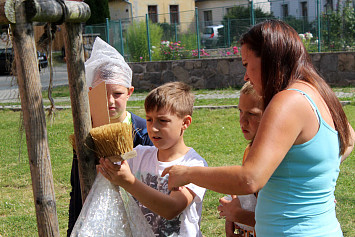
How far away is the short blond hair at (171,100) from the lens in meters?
2.29

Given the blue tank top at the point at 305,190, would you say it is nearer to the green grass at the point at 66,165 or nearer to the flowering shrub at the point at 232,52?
the green grass at the point at 66,165

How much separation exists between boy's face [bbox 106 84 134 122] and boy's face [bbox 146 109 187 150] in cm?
33

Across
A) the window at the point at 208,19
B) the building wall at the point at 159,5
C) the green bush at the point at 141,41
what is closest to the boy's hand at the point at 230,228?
the window at the point at 208,19

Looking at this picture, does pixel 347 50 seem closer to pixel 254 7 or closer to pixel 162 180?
pixel 254 7

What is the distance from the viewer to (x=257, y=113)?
2400mm

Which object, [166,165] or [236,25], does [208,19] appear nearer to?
[236,25]

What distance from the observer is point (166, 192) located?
2.18 metres

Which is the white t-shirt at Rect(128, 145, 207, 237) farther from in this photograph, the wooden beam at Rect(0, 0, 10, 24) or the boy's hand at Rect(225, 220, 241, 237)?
the wooden beam at Rect(0, 0, 10, 24)

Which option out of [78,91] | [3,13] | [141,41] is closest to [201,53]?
[141,41]

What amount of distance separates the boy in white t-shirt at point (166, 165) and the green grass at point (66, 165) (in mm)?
598

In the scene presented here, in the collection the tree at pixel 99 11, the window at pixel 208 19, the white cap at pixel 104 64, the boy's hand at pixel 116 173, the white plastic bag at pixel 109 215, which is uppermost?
the tree at pixel 99 11

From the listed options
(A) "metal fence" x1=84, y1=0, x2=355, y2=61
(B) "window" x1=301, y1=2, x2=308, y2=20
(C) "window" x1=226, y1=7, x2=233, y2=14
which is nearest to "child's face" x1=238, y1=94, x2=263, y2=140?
(A) "metal fence" x1=84, y1=0, x2=355, y2=61

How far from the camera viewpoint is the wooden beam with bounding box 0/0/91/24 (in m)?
1.72

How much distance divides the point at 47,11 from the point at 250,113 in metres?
1.14
